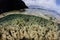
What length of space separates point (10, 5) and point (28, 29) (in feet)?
1.35

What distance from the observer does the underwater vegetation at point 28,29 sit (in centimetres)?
206

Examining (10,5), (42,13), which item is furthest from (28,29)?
(10,5)

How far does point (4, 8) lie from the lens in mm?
2314

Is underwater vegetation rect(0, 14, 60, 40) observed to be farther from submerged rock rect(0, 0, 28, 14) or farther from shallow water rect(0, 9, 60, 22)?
submerged rock rect(0, 0, 28, 14)

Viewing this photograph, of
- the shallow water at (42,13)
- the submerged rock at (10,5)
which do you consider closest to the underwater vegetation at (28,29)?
the shallow water at (42,13)

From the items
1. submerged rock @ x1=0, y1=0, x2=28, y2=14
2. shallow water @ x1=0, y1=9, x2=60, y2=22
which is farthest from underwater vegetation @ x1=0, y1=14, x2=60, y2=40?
submerged rock @ x1=0, y1=0, x2=28, y2=14

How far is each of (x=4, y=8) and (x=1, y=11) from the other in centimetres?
7

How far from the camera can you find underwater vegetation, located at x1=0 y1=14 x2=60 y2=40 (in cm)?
206

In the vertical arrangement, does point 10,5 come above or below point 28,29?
above

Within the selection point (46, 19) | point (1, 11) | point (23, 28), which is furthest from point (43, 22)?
point (1, 11)

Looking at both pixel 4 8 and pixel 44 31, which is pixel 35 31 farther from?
pixel 4 8

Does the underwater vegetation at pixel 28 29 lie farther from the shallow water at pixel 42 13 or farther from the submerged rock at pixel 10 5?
the submerged rock at pixel 10 5

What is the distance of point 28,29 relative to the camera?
207 centimetres

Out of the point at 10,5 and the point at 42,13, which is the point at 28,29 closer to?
the point at 42,13
